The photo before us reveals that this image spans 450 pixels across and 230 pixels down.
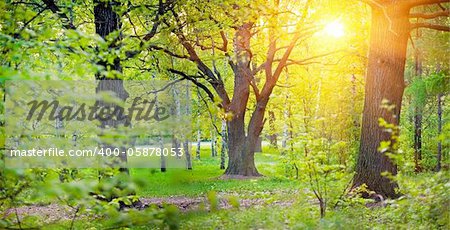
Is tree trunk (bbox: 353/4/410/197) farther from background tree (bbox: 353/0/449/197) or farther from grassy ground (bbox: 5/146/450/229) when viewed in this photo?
grassy ground (bbox: 5/146/450/229)

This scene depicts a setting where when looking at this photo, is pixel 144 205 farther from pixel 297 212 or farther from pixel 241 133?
pixel 241 133

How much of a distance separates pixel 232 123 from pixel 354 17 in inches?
247

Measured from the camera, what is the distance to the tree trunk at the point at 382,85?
970cm

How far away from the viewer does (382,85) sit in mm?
9820

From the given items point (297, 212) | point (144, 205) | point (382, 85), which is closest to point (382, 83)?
point (382, 85)

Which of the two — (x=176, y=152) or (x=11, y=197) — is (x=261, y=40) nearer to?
(x=176, y=152)

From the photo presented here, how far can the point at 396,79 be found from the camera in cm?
982

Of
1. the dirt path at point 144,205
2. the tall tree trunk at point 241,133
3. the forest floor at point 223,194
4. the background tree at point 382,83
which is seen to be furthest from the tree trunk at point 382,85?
the tall tree trunk at point 241,133

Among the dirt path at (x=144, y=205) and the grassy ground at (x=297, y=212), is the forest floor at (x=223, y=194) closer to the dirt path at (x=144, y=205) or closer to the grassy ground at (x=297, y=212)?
the dirt path at (x=144, y=205)

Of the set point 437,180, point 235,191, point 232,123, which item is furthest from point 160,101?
point 437,180

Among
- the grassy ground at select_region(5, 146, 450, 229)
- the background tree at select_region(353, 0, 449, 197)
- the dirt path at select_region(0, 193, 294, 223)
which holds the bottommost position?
the dirt path at select_region(0, 193, 294, 223)

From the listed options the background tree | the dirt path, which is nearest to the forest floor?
the dirt path

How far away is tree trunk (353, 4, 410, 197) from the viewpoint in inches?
382

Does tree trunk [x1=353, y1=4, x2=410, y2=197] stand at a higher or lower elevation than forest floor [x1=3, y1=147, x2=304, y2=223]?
higher
